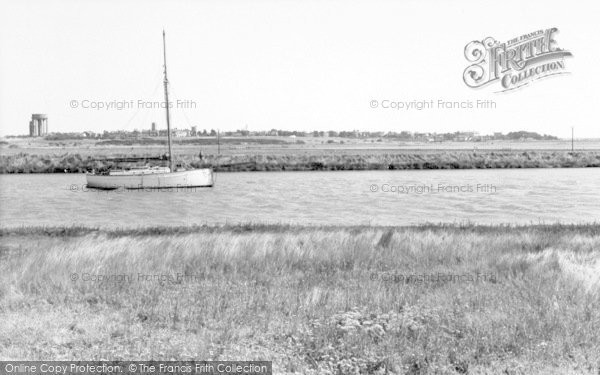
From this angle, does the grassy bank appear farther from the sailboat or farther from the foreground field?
the foreground field

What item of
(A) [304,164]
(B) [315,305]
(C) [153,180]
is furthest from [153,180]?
(B) [315,305]

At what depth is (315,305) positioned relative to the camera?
35.2 feet

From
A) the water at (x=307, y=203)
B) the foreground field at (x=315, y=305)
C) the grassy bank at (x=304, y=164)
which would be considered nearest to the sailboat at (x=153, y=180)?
the water at (x=307, y=203)

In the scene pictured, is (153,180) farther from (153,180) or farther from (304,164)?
(304,164)

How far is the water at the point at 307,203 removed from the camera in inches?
1194

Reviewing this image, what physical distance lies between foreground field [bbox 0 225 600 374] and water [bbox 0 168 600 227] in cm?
1210

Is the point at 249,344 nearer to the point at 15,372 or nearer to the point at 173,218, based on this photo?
the point at 15,372

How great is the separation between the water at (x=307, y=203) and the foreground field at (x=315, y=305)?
1210 cm

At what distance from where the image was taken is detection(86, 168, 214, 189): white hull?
4866cm

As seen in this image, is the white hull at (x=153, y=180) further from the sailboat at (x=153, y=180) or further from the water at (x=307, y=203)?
the water at (x=307, y=203)

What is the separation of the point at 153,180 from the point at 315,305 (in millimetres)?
39829

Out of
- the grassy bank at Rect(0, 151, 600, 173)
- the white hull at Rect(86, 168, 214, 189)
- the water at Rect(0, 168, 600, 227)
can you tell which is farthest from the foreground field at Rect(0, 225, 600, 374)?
the grassy bank at Rect(0, 151, 600, 173)

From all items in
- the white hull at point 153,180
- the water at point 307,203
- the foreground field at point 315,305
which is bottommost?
the water at point 307,203

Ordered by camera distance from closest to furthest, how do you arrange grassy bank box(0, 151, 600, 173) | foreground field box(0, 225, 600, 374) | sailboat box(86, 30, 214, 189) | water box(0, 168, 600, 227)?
foreground field box(0, 225, 600, 374), water box(0, 168, 600, 227), sailboat box(86, 30, 214, 189), grassy bank box(0, 151, 600, 173)
